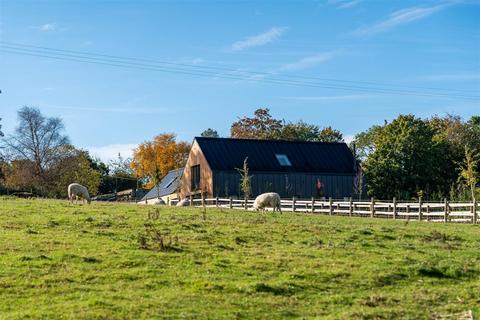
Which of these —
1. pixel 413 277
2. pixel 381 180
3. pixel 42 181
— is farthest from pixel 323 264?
pixel 42 181

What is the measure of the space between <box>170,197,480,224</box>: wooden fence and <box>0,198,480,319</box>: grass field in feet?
32.6

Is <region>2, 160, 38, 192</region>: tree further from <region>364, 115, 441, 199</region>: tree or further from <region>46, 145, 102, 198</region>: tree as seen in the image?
<region>364, 115, 441, 199</region>: tree

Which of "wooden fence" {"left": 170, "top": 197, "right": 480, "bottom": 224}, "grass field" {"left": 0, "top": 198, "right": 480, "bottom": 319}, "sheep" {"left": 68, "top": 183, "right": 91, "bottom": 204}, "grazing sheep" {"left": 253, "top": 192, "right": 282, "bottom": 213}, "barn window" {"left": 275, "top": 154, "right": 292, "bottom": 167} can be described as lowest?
"grass field" {"left": 0, "top": 198, "right": 480, "bottom": 319}

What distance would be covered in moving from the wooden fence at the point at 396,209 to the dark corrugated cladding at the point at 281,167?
1267 centimetres

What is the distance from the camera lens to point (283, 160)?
62469 millimetres

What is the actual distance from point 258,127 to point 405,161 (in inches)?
1195

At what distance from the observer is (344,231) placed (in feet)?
80.1

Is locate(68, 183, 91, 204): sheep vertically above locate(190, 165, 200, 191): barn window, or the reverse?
locate(190, 165, 200, 191): barn window

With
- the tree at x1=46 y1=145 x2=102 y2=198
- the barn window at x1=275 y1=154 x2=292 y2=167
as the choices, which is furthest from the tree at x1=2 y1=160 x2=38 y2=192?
the barn window at x1=275 y1=154 x2=292 y2=167

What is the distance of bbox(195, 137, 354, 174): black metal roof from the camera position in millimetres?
60750

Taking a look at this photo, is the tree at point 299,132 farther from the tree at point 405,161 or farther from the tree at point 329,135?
the tree at point 405,161

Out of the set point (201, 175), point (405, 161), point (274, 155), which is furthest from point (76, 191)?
point (405, 161)

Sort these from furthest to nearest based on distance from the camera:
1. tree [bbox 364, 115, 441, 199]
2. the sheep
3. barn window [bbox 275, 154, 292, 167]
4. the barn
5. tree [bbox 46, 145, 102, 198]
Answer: tree [bbox 46, 145, 102, 198]
barn window [bbox 275, 154, 292, 167]
tree [bbox 364, 115, 441, 199]
the barn
the sheep

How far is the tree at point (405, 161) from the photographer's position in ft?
199
